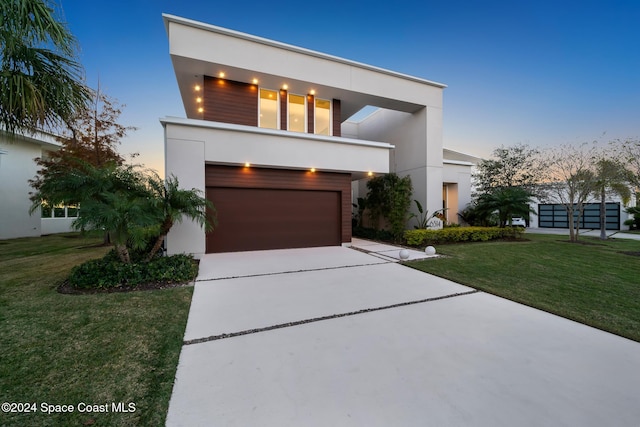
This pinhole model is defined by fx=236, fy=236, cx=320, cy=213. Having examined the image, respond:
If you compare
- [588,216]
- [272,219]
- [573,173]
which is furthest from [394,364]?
[588,216]

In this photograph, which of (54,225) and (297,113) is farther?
(54,225)

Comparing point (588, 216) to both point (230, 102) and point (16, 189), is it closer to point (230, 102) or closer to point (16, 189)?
point (230, 102)

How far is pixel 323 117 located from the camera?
9930mm

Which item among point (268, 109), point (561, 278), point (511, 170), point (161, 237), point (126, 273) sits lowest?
point (561, 278)

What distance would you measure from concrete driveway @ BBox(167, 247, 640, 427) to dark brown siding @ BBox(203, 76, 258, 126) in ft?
21.8

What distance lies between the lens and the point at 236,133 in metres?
7.50

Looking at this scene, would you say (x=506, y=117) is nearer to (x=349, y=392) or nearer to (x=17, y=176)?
(x=349, y=392)

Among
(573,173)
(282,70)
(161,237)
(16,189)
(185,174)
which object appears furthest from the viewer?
(16,189)

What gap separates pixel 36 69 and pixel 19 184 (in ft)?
44.8

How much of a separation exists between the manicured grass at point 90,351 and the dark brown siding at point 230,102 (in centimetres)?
639

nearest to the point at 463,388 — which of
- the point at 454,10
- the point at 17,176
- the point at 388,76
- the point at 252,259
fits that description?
the point at 252,259

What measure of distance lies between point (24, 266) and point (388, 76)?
1337cm

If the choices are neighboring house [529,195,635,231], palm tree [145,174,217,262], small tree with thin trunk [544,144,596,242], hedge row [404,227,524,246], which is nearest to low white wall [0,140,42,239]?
palm tree [145,174,217,262]

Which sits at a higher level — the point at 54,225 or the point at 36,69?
the point at 36,69
